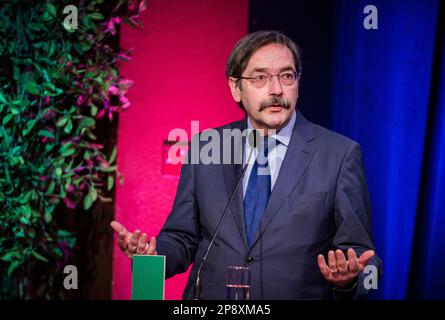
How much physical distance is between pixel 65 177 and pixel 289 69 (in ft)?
4.70

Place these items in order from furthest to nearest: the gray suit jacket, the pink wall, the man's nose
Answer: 1. the pink wall
2. the man's nose
3. the gray suit jacket

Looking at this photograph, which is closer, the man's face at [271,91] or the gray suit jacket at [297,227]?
the gray suit jacket at [297,227]

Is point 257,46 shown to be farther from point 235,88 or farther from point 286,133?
point 286,133

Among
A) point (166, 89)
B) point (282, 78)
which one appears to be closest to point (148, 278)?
point (282, 78)

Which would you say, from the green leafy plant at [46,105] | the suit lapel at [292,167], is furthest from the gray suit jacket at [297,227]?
the green leafy plant at [46,105]

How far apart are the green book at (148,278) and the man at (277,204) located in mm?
465

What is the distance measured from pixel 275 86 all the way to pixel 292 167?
294 millimetres

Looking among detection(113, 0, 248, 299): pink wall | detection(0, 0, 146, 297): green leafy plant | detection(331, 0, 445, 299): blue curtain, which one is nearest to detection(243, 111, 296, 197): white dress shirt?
detection(331, 0, 445, 299): blue curtain

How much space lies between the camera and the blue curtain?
Result: 2.55 m

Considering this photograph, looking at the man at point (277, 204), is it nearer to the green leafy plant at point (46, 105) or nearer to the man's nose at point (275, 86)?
the man's nose at point (275, 86)

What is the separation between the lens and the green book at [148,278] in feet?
5.25

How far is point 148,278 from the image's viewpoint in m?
1.60

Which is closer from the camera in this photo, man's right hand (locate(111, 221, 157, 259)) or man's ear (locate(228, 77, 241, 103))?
man's right hand (locate(111, 221, 157, 259))

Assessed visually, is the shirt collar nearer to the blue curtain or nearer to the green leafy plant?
the blue curtain
